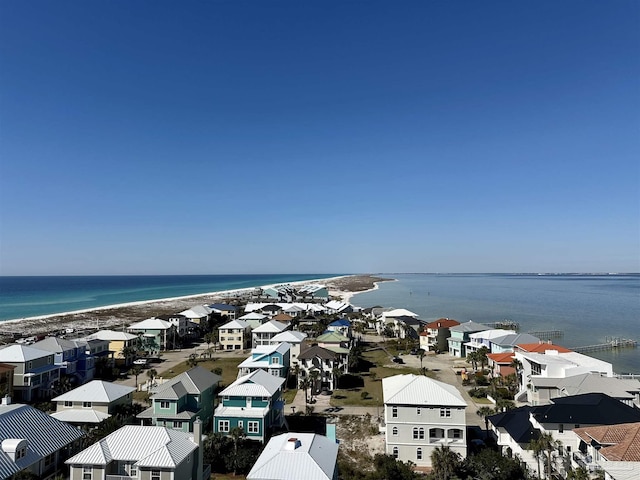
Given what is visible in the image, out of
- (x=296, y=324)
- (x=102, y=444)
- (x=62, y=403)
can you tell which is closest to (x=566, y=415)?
(x=102, y=444)

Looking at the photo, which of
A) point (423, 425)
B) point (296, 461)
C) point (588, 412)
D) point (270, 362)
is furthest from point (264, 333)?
point (296, 461)

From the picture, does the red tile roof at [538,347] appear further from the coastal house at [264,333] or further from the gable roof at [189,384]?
the gable roof at [189,384]

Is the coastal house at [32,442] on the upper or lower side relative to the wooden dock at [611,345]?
upper

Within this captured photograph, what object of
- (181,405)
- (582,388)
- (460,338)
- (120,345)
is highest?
(181,405)

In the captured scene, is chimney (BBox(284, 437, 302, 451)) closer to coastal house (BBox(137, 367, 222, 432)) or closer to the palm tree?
the palm tree

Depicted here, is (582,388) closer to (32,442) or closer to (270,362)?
(270,362)

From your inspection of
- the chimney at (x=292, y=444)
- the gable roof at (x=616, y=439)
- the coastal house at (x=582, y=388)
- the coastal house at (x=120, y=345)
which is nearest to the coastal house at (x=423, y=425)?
the gable roof at (x=616, y=439)
